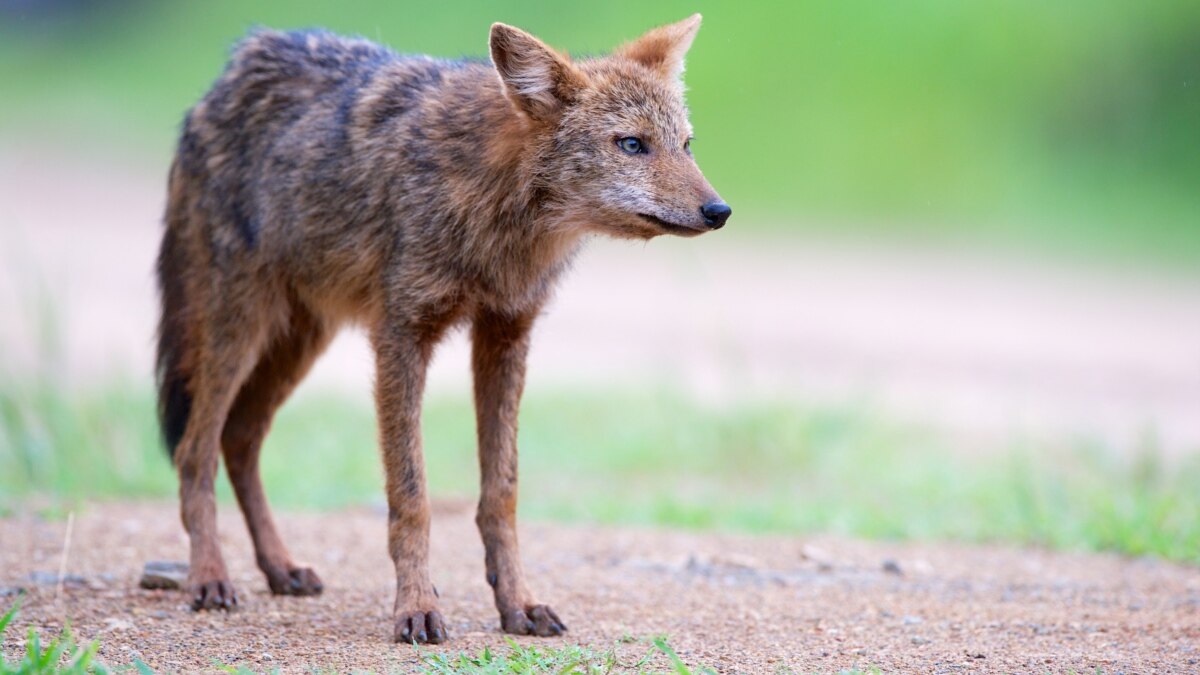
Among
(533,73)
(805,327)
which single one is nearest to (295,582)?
(533,73)

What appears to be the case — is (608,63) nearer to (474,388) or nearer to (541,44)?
(541,44)

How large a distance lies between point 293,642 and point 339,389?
24.1ft

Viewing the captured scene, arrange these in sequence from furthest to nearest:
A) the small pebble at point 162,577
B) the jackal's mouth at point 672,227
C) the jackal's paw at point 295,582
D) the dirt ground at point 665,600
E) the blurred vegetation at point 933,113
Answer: the blurred vegetation at point 933,113 < the jackal's paw at point 295,582 < the small pebble at point 162,577 < the jackal's mouth at point 672,227 < the dirt ground at point 665,600

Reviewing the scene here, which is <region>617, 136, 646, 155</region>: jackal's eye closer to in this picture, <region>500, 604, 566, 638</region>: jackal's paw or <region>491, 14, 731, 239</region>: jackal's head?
<region>491, 14, 731, 239</region>: jackal's head

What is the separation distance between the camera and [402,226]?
220 inches

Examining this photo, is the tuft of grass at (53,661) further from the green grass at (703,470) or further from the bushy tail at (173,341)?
the green grass at (703,470)

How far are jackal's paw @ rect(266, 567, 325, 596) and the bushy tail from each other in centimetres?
88

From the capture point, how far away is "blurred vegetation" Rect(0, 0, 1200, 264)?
67.2 feet

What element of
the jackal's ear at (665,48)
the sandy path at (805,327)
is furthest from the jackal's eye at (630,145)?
the sandy path at (805,327)

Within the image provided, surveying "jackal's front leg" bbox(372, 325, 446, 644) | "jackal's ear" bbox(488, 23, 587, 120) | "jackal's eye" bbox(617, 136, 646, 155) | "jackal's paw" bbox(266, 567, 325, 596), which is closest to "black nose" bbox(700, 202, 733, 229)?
"jackal's eye" bbox(617, 136, 646, 155)

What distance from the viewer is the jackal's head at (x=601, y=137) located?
536 centimetres

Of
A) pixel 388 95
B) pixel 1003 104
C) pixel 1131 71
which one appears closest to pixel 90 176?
pixel 1003 104

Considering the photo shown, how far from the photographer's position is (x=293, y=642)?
5.04 m

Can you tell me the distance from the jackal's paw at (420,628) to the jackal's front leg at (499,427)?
15.1 inches
